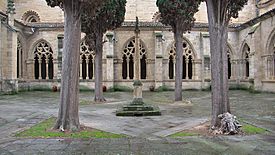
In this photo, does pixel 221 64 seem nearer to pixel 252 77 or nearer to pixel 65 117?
pixel 65 117

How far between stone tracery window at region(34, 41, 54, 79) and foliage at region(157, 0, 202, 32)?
41.2 ft

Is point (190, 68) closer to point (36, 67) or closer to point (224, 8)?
point (36, 67)

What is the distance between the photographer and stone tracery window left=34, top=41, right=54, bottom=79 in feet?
74.7

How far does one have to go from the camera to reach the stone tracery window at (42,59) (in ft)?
74.7

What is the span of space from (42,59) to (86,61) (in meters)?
3.81

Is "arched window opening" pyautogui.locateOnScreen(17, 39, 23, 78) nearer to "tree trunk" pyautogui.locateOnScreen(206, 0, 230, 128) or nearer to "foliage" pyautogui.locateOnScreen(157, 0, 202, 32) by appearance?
"foliage" pyautogui.locateOnScreen(157, 0, 202, 32)

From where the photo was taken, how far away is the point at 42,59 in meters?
23.1

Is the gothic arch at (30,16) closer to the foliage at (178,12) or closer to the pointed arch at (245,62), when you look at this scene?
the foliage at (178,12)

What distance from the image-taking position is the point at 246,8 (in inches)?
1157

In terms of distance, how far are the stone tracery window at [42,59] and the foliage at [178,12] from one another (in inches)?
495

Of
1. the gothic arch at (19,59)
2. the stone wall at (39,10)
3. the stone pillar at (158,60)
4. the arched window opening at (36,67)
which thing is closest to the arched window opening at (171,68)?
the stone pillar at (158,60)

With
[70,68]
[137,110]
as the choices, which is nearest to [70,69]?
A: [70,68]

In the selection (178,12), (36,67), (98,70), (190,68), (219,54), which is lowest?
(98,70)

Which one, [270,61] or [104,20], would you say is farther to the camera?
[270,61]
